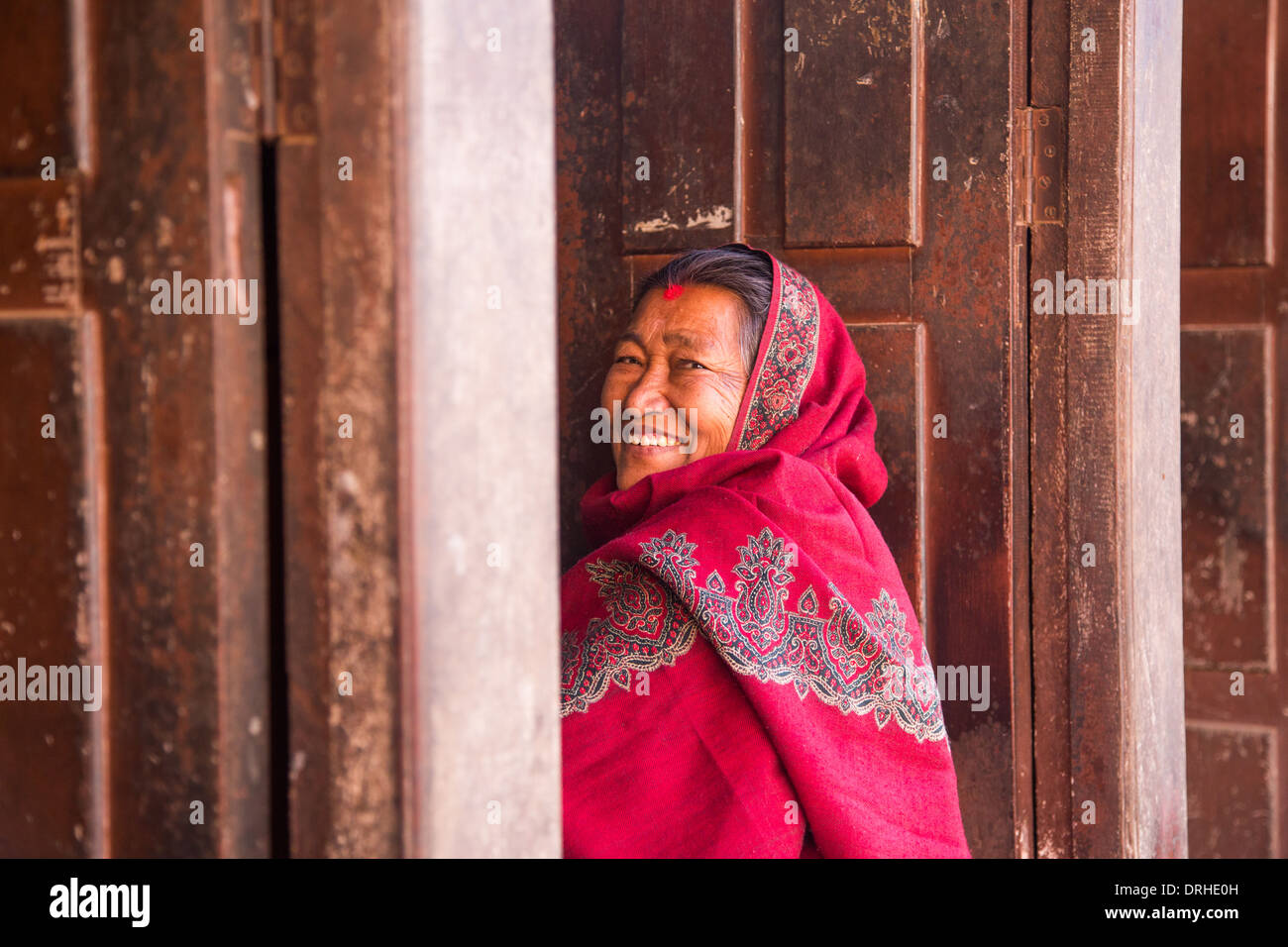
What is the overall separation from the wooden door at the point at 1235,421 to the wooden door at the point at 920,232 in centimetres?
162

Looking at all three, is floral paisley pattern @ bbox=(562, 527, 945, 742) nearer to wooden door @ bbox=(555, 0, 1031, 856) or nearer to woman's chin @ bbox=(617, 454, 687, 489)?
woman's chin @ bbox=(617, 454, 687, 489)

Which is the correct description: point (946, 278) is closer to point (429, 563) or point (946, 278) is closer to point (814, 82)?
point (814, 82)

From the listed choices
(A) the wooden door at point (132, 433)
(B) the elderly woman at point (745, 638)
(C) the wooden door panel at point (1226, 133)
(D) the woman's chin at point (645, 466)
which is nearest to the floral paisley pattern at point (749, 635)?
(B) the elderly woman at point (745, 638)

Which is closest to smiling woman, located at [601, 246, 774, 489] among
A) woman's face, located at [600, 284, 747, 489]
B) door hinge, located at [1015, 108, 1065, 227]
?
woman's face, located at [600, 284, 747, 489]

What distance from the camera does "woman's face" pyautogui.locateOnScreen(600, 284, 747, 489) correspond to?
6.86ft

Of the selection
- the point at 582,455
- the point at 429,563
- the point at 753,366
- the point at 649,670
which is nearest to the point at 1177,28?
the point at 753,366

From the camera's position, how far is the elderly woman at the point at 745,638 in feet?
5.48

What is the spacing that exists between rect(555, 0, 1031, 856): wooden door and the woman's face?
397mm

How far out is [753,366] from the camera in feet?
6.89

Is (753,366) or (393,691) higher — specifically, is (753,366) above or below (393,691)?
above

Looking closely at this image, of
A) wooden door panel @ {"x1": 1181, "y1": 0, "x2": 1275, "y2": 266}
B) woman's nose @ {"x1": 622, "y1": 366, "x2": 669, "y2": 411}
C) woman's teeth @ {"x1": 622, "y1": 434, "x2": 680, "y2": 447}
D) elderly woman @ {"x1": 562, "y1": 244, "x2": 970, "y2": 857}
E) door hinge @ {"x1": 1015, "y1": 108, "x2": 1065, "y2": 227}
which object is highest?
wooden door panel @ {"x1": 1181, "y1": 0, "x2": 1275, "y2": 266}

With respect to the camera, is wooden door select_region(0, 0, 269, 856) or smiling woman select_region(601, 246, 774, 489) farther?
smiling woman select_region(601, 246, 774, 489)
